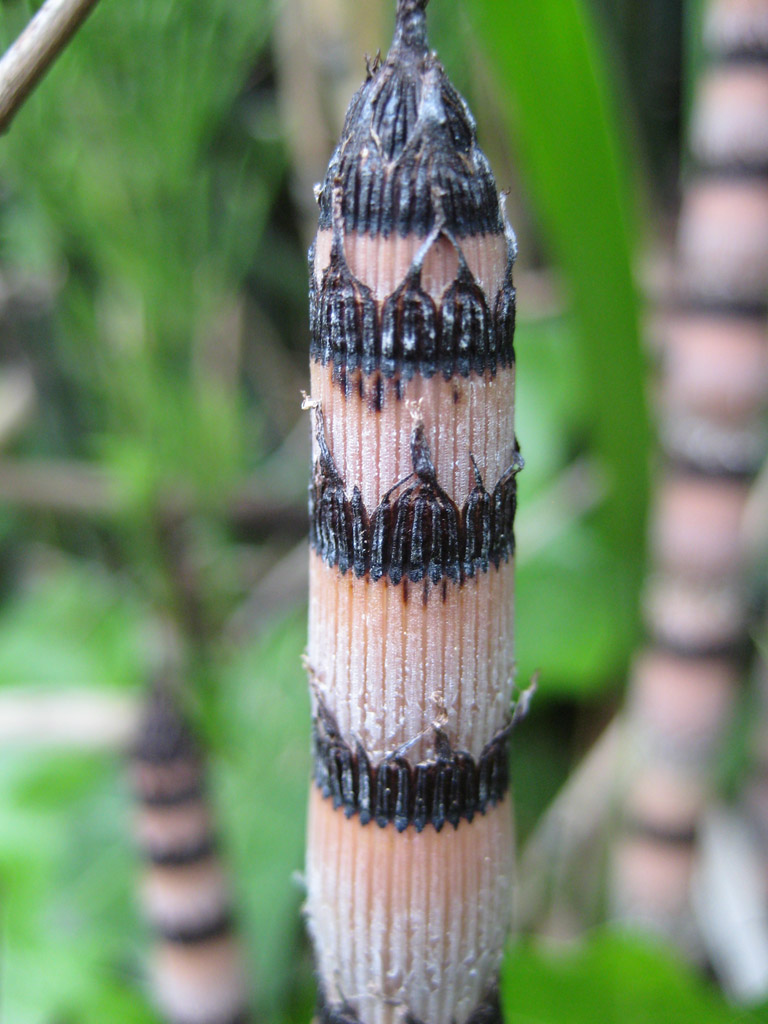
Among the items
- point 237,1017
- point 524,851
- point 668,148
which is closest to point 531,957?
point 237,1017

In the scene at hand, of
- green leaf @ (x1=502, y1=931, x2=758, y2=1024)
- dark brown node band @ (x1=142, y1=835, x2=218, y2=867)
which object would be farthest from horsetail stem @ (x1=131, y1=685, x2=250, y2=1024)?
green leaf @ (x1=502, y1=931, x2=758, y2=1024)

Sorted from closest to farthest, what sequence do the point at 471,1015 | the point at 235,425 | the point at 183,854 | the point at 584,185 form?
1. the point at 471,1015
2. the point at 183,854
3. the point at 584,185
4. the point at 235,425

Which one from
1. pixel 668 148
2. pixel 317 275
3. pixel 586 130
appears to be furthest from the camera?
pixel 668 148

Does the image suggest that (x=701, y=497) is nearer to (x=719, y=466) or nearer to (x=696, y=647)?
(x=719, y=466)

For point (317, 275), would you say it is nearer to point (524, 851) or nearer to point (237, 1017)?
point (237, 1017)

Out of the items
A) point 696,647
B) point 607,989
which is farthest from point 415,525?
point 696,647

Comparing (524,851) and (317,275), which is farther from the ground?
(317,275)

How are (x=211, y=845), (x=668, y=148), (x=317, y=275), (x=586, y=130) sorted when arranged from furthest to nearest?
1. (x=668, y=148)
2. (x=586, y=130)
3. (x=211, y=845)
4. (x=317, y=275)
